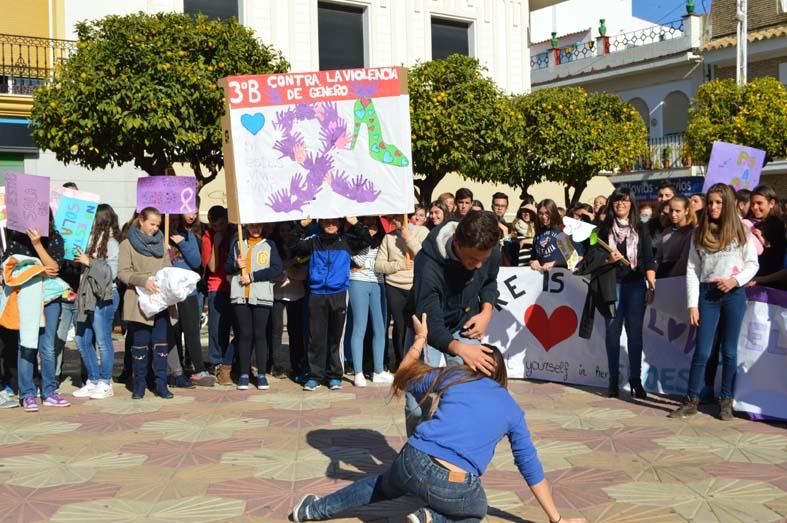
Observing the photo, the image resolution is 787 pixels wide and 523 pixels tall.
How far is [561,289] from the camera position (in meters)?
9.43

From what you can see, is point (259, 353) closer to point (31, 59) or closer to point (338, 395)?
point (338, 395)

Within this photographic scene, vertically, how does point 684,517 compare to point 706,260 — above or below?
below

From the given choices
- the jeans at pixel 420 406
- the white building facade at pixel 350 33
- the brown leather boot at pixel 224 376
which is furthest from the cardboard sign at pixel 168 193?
the white building facade at pixel 350 33

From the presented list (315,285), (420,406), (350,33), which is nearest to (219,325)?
(315,285)

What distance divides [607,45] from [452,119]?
73.3ft

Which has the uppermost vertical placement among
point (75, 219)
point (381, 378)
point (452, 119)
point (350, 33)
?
point (350, 33)

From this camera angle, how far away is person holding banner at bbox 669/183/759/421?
24.1 ft

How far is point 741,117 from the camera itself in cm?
2811

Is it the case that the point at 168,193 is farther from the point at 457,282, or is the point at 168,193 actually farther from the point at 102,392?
the point at 457,282

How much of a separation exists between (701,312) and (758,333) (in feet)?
1.57

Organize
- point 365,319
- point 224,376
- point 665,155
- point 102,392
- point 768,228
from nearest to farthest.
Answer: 1. point 768,228
2. point 102,392
3. point 365,319
4. point 224,376
5. point 665,155

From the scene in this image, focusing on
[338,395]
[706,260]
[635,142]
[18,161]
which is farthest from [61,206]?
[635,142]

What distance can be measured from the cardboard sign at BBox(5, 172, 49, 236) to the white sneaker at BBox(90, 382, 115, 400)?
1.52 meters

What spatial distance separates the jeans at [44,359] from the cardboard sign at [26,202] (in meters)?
0.72
